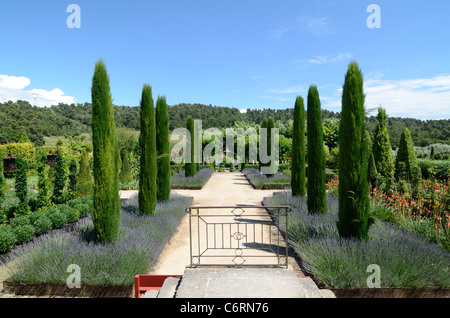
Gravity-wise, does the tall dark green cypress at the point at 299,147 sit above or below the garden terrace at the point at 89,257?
above

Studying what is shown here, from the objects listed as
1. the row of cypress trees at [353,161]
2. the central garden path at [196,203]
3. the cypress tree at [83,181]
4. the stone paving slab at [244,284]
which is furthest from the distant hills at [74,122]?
the stone paving slab at [244,284]

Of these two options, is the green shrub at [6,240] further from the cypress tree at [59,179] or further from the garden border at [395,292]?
the garden border at [395,292]

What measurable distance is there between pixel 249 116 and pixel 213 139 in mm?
24352

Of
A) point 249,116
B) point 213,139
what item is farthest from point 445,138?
point 213,139

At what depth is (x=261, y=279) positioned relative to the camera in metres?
3.95

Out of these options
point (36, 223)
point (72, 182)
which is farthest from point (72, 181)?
point (36, 223)

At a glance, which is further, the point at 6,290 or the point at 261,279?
the point at 6,290

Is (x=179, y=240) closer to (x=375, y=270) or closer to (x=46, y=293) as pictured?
(x=46, y=293)

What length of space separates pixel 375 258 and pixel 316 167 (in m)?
3.36

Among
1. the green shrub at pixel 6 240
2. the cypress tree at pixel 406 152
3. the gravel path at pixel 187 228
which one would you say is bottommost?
the gravel path at pixel 187 228

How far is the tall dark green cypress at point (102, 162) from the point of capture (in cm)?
541

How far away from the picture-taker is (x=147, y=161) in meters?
7.70

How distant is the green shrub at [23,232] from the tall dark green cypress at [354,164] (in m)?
Result: 7.28

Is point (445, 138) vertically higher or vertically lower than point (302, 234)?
higher
